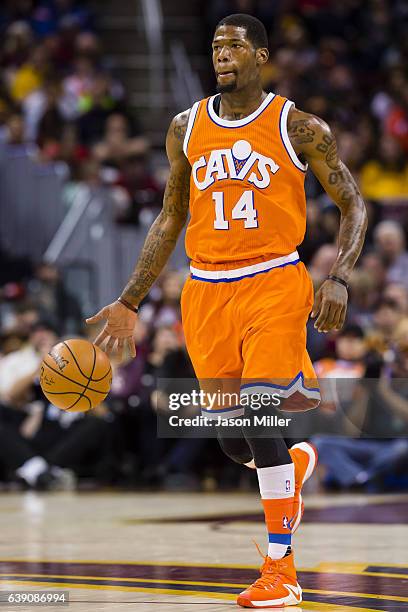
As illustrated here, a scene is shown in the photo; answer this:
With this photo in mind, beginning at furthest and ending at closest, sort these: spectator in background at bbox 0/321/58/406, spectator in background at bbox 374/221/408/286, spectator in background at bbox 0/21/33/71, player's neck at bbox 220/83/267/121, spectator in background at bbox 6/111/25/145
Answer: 1. spectator in background at bbox 0/21/33/71
2. spectator in background at bbox 6/111/25/145
3. spectator in background at bbox 374/221/408/286
4. spectator in background at bbox 0/321/58/406
5. player's neck at bbox 220/83/267/121

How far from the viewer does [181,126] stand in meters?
6.14

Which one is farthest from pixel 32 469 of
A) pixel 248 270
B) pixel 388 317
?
pixel 248 270

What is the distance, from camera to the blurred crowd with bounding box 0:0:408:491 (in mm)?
12539

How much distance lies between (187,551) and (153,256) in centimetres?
203

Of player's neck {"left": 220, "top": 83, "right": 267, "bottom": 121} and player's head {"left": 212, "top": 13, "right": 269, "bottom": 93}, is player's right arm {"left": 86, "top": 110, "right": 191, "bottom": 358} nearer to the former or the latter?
player's neck {"left": 220, "top": 83, "right": 267, "bottom": 121}

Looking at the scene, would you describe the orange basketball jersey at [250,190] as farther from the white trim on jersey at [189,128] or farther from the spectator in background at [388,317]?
the spectator in background at [388,317]

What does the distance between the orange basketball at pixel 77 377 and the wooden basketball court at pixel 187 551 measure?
2.81ft

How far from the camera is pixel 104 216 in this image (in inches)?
605

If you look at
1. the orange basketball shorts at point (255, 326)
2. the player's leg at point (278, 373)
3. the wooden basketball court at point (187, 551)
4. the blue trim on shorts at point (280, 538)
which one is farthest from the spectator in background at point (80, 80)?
the blue trim on shorts at point (280, 538)

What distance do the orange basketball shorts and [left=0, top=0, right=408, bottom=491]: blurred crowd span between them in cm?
646

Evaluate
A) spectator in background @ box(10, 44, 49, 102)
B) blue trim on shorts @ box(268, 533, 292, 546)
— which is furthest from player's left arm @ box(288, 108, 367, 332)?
spectator in background @ box(10, 44, 49, 102)

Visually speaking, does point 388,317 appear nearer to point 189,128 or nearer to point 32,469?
point 32,469

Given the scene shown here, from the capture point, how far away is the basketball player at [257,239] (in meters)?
5.62

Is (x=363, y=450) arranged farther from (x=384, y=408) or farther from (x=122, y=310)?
(x=122, y=310)
